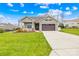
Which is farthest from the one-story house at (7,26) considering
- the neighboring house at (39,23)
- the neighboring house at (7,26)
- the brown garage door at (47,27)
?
the brown garage door at (47,27)

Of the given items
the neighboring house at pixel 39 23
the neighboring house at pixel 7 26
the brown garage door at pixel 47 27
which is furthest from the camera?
the brown garage door at pixel 47 27

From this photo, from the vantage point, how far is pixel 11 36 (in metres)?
9.02

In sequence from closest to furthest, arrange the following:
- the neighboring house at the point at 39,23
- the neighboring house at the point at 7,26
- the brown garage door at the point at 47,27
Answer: the neighboring house at the point at 7,26 → the neighboring house at the point at 39,23 → the brown garage door at the point at 47,27

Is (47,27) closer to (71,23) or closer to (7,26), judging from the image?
(71,23)

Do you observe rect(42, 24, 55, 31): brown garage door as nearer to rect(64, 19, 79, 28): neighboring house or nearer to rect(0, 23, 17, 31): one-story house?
rect(64, 19, 79, 28): neighboring house

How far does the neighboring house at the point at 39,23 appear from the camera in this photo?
27.0 feet

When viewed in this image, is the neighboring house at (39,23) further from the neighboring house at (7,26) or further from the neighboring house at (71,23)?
the neighboring house at (71,23)

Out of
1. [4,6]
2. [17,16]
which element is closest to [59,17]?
[17,16]

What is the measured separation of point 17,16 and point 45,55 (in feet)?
8.15

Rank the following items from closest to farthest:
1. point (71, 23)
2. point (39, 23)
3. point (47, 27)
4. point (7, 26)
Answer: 1. point (7, 26)
2. point (71, 23)
3. point (47, 27)
4. point (39, 23)

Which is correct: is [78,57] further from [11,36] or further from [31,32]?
[11,36]

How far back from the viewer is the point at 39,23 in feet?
30.4

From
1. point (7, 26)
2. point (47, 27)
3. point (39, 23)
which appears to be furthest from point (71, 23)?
point (7, 26)

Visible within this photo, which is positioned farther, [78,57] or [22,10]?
[22,10]
